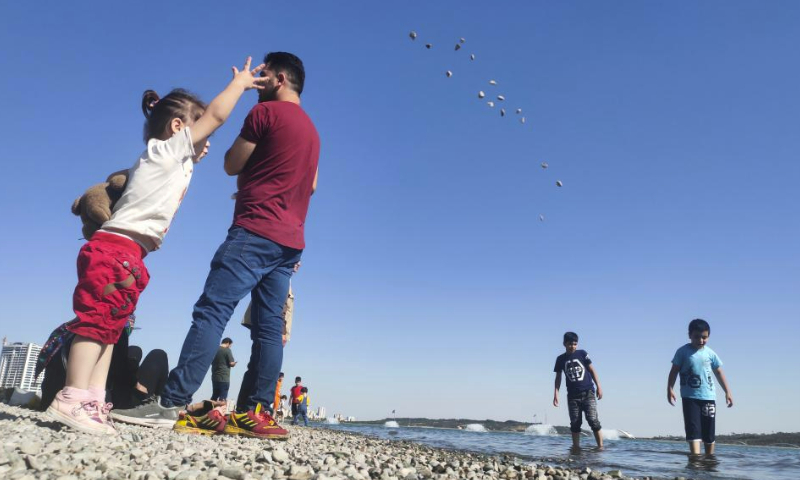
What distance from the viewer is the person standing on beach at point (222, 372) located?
11117 mm

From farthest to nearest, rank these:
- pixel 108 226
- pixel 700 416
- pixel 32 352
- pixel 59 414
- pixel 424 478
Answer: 1. pixel 32 352
2. pixel 700 416
3. pixel 108 226
4. pixel 59 414
5. pixel 424 478

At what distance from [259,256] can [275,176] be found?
688mm

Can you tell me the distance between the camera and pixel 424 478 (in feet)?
8.19

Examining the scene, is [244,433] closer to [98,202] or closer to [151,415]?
[151,415]

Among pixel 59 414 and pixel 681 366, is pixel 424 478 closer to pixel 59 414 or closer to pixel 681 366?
pixel 59 414

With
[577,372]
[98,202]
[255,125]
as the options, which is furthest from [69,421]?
[577,372]

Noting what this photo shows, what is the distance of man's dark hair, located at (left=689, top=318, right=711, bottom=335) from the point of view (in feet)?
25.0

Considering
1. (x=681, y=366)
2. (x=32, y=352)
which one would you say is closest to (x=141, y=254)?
(x=681, y=366)

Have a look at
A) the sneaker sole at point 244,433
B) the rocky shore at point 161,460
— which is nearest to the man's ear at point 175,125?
the rocky shore at point 161,460

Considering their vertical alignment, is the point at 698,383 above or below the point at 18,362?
above

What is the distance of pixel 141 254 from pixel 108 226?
0.26m

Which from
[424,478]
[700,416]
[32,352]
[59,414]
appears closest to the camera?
[424,478]

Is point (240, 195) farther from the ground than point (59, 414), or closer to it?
farther from the ground

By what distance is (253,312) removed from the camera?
3941mm
